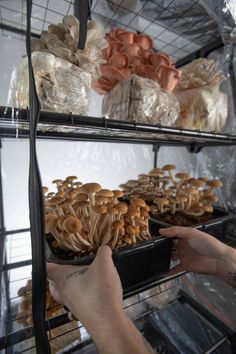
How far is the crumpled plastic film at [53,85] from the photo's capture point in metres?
0.41

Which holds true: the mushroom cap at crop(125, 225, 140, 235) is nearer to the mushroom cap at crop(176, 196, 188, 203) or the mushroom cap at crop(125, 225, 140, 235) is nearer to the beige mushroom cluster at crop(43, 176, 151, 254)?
the beige mushroom cluster at crop(43, 176, 151, 254)

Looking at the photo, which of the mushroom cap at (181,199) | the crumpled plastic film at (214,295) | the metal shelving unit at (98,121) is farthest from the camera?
the crumpled plastic film at (214,295)

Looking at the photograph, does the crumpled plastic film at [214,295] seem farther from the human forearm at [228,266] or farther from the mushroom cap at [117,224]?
the mushroom cap at [117,224]

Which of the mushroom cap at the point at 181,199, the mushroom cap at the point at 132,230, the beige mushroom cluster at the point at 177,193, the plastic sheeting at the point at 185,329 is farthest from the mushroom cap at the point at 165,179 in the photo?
the plastic sheeting at the point at 185,329

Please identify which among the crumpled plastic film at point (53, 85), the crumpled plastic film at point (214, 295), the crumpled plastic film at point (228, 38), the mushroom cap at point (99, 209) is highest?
the crumpled plastic film at point (228, 38)

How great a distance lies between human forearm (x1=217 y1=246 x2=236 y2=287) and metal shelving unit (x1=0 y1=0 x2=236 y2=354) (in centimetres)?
14

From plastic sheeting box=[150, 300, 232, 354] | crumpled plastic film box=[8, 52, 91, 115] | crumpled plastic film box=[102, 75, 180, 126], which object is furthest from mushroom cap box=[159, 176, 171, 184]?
plastic sheeting box=[150, 300, 232, 354]

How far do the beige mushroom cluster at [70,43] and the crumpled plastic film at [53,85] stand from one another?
0.04 meters

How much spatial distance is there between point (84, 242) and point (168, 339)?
0.65 meters

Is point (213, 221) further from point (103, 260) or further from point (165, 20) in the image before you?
point (165, 20)

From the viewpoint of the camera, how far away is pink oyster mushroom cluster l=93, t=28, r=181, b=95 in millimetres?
606

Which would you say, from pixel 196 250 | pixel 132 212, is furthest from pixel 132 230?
pixel 196 250

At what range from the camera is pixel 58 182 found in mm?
613

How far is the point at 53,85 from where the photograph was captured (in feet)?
1.36
